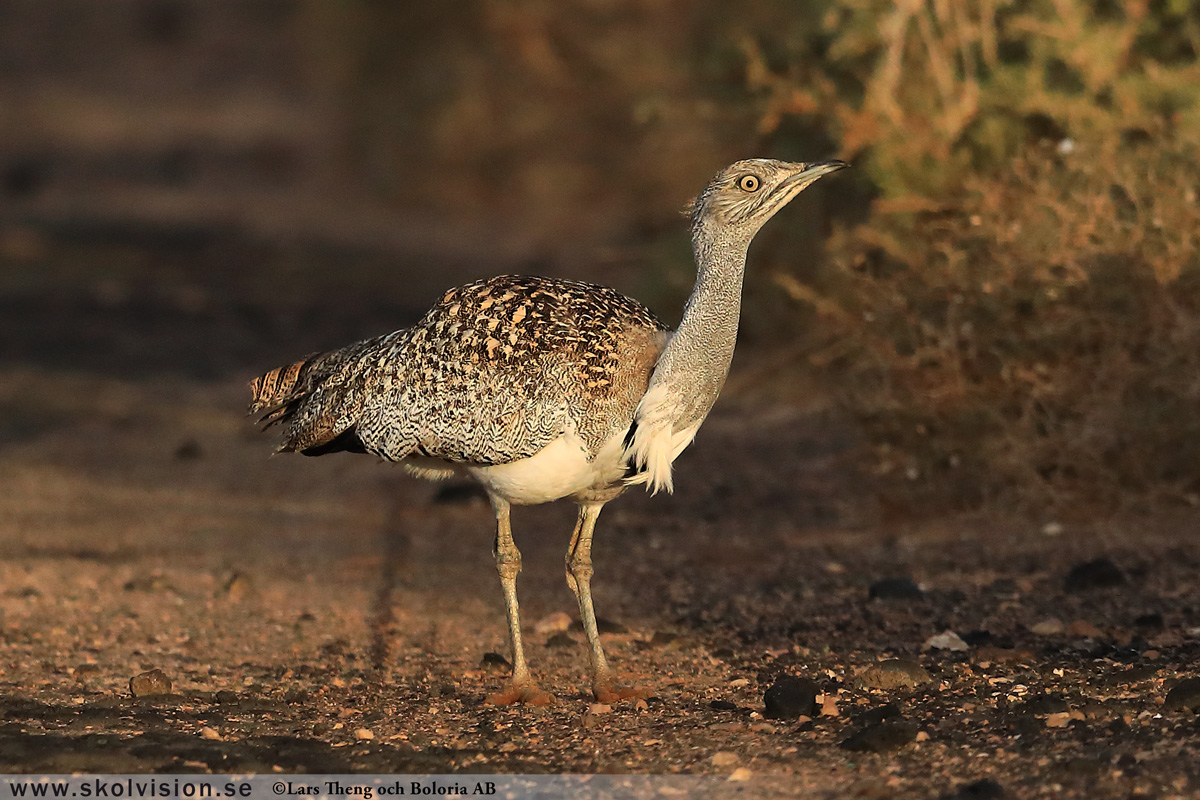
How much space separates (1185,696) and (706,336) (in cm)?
181

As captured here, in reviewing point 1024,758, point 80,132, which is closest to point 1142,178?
point 1024,758

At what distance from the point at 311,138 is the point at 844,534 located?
78.7 ft

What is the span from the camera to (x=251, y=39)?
41.5 meters

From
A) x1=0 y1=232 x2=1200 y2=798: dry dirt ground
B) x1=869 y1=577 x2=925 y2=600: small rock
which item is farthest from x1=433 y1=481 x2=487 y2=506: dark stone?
x1=869 y1=577 x2=925 y2=600: small rock

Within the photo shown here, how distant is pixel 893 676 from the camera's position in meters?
5.43

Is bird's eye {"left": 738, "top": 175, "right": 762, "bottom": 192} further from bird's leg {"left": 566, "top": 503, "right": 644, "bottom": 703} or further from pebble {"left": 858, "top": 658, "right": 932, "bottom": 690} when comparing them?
pebble {"left": 858, "top": 658, "right": 932, "bottom": 690}

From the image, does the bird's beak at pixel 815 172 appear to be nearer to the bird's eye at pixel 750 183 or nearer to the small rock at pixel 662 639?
the bird's eye at pixel 750 183

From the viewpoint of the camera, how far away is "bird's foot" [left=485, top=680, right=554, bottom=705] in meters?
5.45

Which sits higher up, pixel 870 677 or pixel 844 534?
pixel 844 534

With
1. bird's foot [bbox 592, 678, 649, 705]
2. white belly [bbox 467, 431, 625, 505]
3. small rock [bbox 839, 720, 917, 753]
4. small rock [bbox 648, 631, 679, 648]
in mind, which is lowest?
small rock [bbox 839, 720, 917, 753]

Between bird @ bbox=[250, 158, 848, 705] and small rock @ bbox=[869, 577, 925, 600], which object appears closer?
bird @ bbox=[250, 158, 848, 705]

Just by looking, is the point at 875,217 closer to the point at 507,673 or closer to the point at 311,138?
the point at 507,673

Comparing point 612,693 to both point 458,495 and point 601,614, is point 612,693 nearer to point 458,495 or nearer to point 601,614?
point 601,614

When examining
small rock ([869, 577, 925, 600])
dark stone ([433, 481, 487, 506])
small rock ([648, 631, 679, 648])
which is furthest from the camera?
dark stone ([433, 481, 487, 506])
